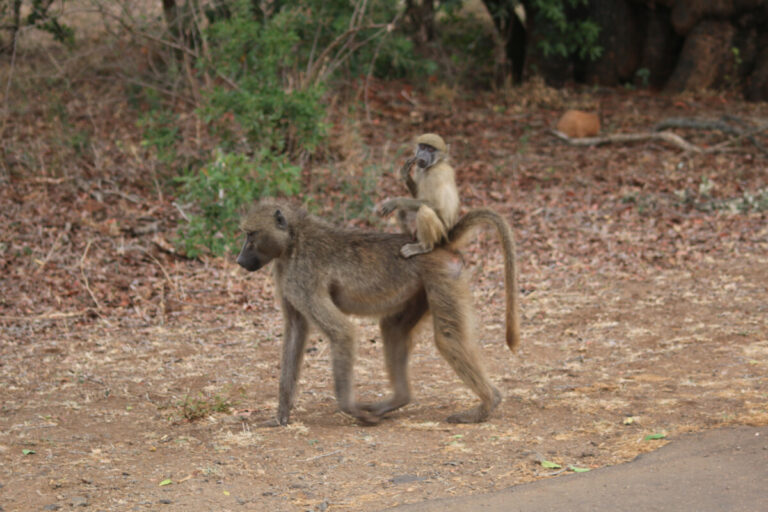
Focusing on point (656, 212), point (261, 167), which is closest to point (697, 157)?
point (656, 212)

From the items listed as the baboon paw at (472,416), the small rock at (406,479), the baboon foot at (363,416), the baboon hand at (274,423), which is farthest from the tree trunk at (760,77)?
the small rock at (406,479)

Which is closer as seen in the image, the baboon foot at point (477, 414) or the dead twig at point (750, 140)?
the baboon foot at point (477, 414)

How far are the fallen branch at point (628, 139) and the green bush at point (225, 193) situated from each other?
5.36 metres

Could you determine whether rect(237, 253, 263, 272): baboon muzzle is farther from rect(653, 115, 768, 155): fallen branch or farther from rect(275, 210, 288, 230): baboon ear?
rect(653, 115, 768, 155): fallen branch

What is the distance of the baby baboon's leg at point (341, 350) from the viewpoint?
4797 millimetres

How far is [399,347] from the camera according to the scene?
5137 millimetres

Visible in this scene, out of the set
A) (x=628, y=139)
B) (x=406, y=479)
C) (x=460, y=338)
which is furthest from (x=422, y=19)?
(x=406, y=479)

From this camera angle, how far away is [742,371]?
5445 millimetres

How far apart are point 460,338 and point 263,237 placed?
121 centimetres

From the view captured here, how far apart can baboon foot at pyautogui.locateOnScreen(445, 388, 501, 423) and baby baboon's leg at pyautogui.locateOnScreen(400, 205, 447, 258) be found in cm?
87

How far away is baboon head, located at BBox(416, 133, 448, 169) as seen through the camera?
213 inches

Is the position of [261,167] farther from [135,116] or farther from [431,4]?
[431,4]

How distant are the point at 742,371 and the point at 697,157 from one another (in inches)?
268

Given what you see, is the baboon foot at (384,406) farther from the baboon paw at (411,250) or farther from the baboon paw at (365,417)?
the baboon paw at (411,250)
